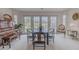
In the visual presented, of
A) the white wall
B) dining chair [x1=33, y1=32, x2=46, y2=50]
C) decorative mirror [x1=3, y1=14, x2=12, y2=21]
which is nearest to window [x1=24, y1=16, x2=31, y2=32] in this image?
dining chair [x1=33, y1=32, x2=46, y2=50]

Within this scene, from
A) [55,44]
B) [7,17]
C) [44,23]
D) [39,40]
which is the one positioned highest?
[7,17]

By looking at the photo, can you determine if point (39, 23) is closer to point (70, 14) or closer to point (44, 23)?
point (44, 23)

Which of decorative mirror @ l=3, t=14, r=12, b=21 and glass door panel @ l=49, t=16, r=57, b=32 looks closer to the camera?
decorative mirror @ l=3, t=14, r=12, b=21

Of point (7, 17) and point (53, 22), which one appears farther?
point (53, 22)

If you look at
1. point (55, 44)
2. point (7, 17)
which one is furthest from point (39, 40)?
point (7, 17)

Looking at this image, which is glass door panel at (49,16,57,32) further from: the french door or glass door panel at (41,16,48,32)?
glass door panel at (41,16,48,32)

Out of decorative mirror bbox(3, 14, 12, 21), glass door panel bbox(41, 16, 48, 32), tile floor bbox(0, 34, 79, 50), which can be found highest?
decorative mirror bbox(3, 14, 12, 21)

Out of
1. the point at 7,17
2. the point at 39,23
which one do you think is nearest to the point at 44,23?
the point at 39,23

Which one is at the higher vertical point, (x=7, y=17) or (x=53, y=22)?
(x=7, y=17)

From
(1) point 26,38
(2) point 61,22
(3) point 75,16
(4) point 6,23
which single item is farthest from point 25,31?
(3) point 75,16

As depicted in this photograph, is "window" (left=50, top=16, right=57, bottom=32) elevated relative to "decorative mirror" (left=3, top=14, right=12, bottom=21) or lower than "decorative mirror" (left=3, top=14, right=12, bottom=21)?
lower
